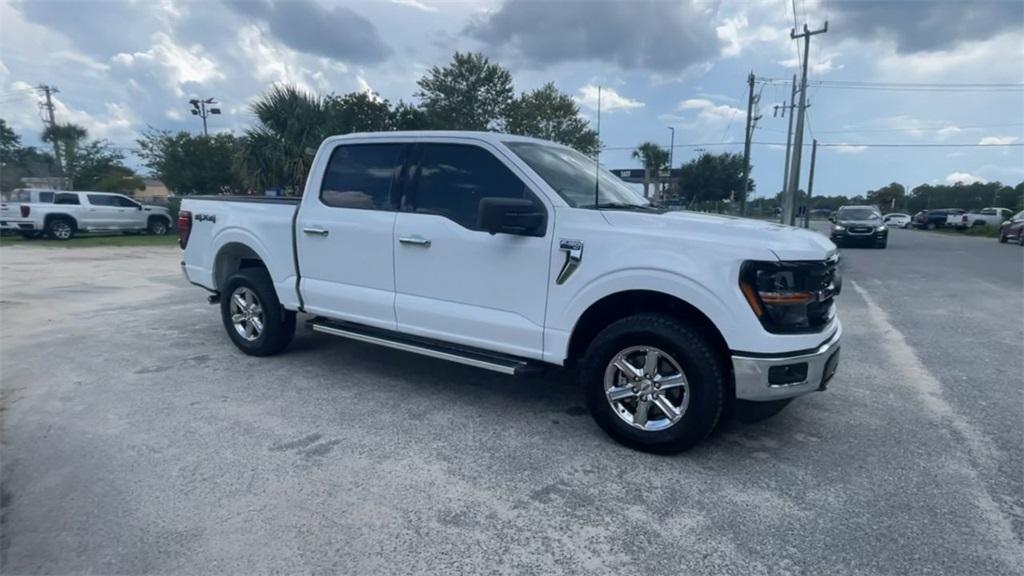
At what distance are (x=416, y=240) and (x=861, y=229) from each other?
2050 centimetres

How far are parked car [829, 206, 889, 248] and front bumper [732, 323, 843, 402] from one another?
19844mm

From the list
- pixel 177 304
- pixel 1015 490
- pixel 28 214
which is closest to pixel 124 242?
pixel 28 214

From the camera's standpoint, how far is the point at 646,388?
138 inches

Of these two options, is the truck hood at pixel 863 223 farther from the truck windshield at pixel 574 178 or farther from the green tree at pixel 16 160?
the green tree at pixel 16 160

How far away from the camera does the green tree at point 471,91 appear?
1308 inches

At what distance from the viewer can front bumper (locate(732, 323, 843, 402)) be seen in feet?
10.4

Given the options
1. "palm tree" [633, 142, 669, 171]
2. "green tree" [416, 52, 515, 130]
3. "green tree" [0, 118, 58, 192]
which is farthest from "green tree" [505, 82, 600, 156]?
"green tree" [0, 118, 58, 192]

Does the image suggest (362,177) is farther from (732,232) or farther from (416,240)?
(732,232)

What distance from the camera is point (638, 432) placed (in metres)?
3.50

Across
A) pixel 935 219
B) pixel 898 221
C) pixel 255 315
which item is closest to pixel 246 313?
pixel 255 315

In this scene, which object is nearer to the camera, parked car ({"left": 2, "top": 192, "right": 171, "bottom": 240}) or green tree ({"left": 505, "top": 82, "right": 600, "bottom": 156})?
parked car ({"left": 2, "top": 192, "right": 171, "bottom": 240})

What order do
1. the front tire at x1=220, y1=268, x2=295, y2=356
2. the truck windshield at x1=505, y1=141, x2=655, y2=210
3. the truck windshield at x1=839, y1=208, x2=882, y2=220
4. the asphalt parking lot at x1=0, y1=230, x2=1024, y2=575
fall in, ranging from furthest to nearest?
the truck windshield at x1=839, y1=208, x2=882, y2=220 < the front tire at x1=220, y1=268, x2=295, y2=356 < the truck windshield at x1=505, y1=141, x2=655, y2=210 < the asphalt parking lot at x1=0, y1=230, x2=1024, y2=575

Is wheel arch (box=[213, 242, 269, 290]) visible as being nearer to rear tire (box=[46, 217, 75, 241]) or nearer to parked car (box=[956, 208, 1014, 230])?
rear tire (box=[46, 217, 75, 241])

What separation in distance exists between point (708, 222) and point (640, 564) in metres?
2.03
